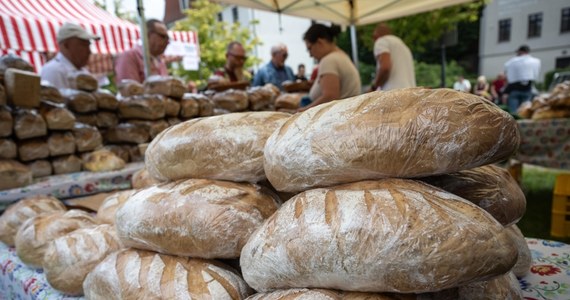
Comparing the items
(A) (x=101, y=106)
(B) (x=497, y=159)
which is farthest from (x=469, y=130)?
(A) (x=101, y=106)

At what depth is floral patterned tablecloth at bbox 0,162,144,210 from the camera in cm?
203

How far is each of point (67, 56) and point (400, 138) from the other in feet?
10.9

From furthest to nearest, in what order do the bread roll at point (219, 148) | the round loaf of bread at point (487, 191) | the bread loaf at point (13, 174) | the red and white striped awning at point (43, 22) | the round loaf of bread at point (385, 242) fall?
the red and white striped awning at point (43, 22), the bread loaf at point (13, 174), the bread roll at point (219, 148), the round loaf of bread at point (487, 191), the round loaf of bread at point (385, 242)

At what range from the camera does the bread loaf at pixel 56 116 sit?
2311 mm

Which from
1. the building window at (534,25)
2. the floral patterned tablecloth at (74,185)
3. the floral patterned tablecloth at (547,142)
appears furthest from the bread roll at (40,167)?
the building window at (534,25)

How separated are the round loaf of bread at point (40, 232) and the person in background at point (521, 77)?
859 centimetres

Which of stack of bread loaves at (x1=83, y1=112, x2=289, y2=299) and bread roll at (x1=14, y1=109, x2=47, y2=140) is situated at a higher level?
bread roll at (x1=14, y1=109, x2=47, y2=140)

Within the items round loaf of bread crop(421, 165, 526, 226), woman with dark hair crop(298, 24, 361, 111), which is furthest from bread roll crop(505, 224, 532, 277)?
woman with dark hair crop(298, 24, 361, 111)

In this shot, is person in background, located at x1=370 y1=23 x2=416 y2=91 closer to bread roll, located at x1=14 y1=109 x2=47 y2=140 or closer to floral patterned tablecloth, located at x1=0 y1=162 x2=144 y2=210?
floral patterned tablecloth, located at x1=0 y1=162 x2=144 y2=210

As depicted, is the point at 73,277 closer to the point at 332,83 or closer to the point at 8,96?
the point at 8,96

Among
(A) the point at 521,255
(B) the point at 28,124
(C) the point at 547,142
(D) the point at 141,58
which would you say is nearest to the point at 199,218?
(A) the point at 521,255

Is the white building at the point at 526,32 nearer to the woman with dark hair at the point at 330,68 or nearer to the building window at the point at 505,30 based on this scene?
the building window at the point at 505,30

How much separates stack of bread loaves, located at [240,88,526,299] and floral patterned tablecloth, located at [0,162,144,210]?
→ 1.84 metres

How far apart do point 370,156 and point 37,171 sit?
2.41 m
